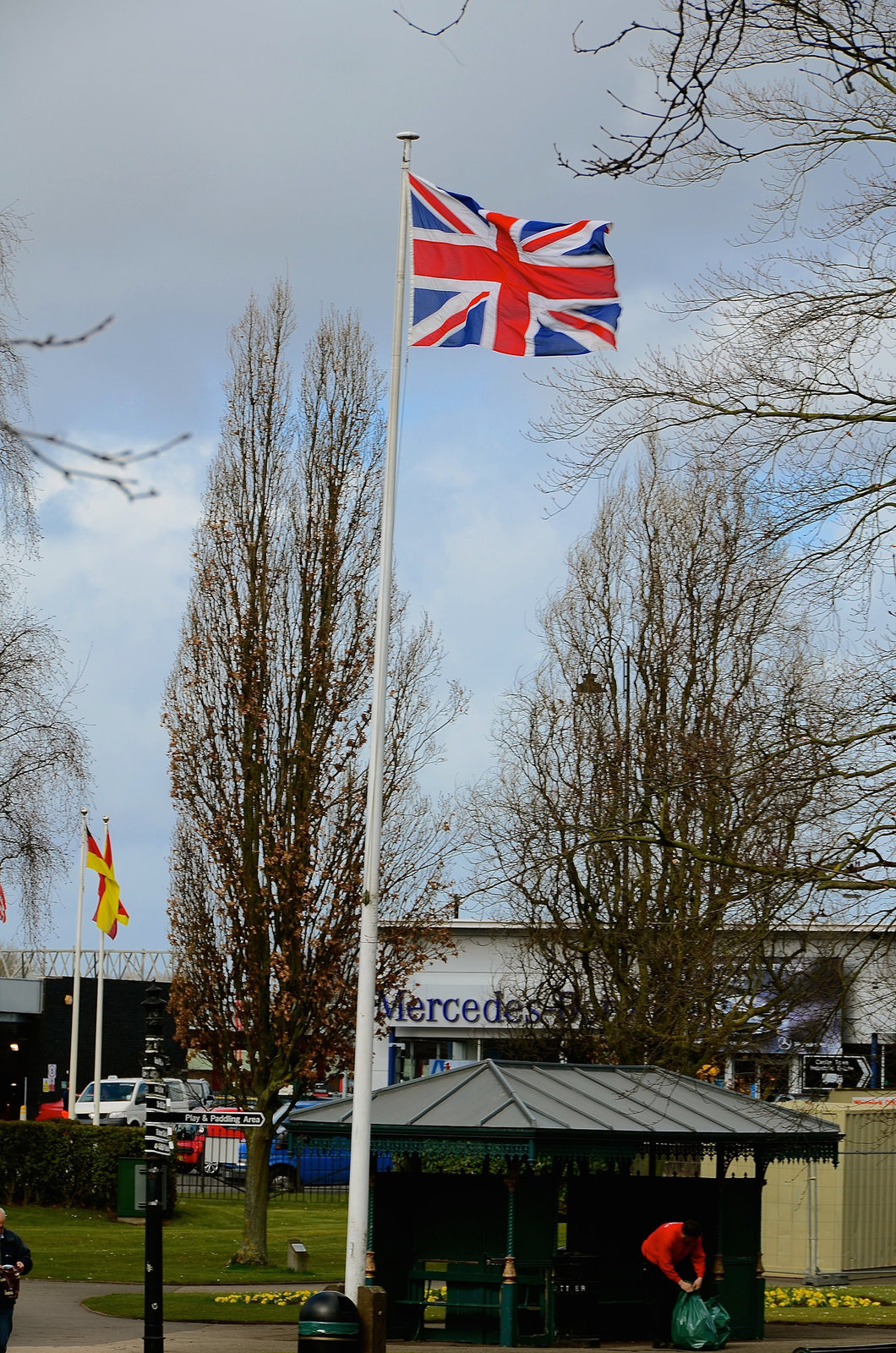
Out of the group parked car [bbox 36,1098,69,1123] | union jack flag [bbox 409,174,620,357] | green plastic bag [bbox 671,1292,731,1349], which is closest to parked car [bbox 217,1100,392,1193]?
parked car [bbox 36,1098,69,1123]

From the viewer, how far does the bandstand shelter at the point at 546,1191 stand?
1725 centimetres

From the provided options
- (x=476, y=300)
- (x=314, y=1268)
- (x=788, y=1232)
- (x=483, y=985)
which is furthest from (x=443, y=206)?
(x=483, y=985)

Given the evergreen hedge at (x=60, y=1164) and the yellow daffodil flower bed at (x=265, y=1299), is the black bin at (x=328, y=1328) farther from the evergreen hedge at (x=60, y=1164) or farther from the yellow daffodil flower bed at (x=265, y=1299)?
the evergreen hedge at (x=60, y=1164)

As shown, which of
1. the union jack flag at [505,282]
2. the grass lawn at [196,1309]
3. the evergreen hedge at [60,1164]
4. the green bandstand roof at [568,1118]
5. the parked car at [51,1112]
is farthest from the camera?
the parked car at [51,1112]

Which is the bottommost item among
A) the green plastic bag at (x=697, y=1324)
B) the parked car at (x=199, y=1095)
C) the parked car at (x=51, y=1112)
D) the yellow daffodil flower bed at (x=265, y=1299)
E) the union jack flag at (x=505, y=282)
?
the parked car at (x=51, y=1112)

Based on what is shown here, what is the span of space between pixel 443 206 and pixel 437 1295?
1220cm

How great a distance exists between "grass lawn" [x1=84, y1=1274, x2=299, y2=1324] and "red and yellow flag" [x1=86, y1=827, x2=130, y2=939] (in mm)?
18823

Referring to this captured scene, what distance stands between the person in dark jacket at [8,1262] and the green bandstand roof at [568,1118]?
4278 mm

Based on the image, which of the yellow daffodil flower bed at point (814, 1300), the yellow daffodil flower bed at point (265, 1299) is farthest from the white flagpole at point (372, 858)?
the yellow daffodil flower bed at point (814, 1300)

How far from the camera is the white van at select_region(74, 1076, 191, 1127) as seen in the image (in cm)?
4206

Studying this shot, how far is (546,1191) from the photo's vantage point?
17922 millimetres

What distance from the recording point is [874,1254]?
92.4 ft

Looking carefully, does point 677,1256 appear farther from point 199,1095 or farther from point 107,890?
point 199,1095

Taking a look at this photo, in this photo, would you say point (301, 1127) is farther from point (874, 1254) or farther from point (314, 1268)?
point (874, 1254)
